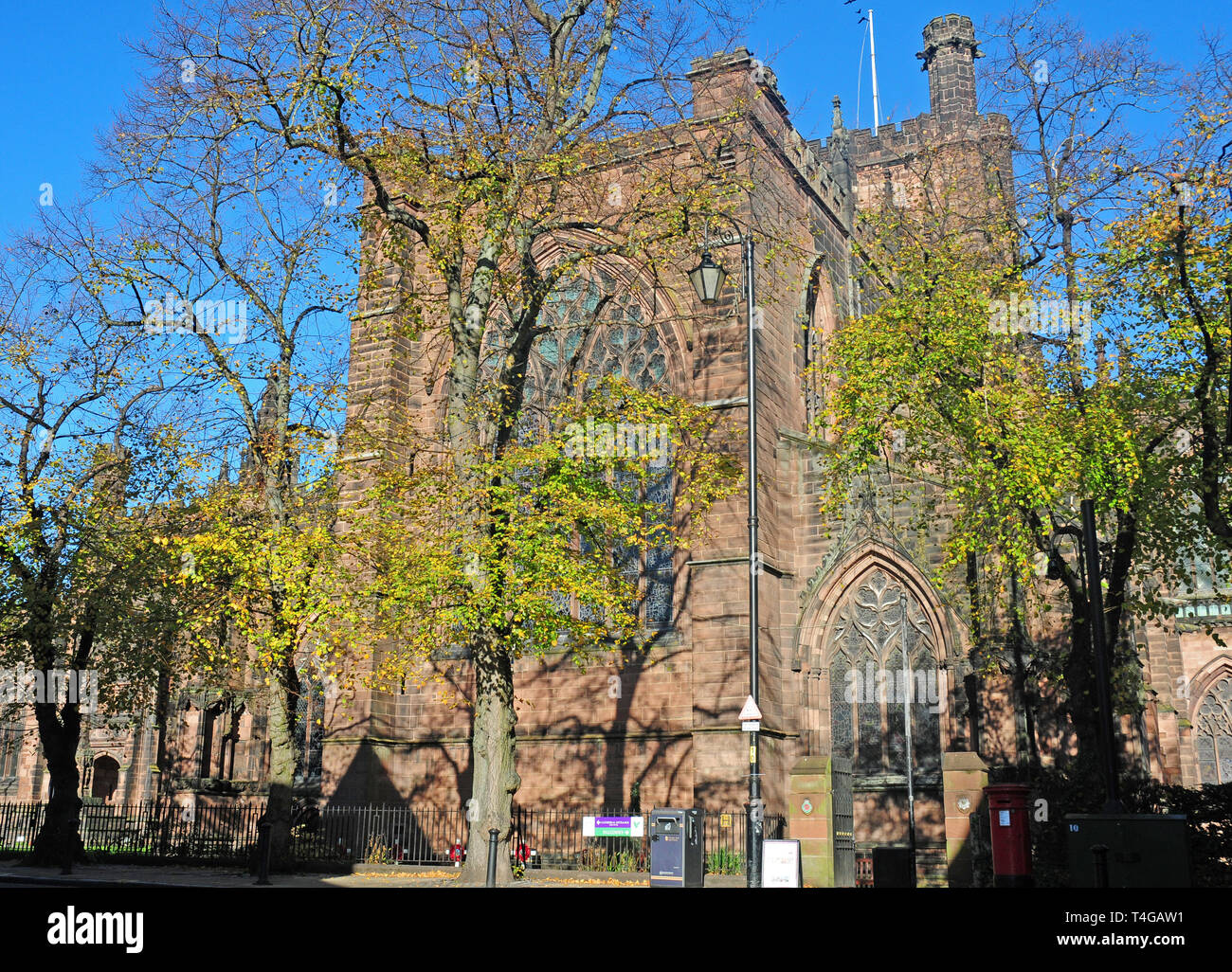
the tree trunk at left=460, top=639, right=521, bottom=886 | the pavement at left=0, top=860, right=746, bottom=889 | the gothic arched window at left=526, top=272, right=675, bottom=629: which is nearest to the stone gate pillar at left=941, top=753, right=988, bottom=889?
the pavement at left=0, top=860, right=746, bottom=889

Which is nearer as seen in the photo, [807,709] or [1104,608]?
[1104,608]

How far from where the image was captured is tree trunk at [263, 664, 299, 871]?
20.6 metres

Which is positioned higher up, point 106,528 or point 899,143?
point 899,143

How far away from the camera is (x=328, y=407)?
2277 centimetres

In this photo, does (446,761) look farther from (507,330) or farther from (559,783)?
(507,330)

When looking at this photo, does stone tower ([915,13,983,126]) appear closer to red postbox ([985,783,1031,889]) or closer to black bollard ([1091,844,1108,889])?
red postbox ([985,783,1031,889])

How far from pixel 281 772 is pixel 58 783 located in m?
5.87

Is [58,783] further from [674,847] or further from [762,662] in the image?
[762,662]

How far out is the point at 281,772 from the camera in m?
20.8

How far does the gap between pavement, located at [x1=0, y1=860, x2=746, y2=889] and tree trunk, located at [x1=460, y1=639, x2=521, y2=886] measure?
26.5 inches

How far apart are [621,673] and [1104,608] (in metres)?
9.85
